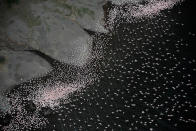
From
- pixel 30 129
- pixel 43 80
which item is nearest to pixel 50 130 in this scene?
pixel 30 129

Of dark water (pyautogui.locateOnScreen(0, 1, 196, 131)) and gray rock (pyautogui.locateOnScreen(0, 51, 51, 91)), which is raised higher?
dark water (pyautogui.locateOnScreen(0, 1, 196, 131))

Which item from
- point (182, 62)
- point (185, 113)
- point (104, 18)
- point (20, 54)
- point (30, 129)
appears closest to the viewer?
point (185, 113)

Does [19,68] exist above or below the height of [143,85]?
below

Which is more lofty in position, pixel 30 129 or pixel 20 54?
pixel 20 54

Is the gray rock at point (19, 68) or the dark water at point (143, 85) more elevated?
the dark water at point (143, 85)

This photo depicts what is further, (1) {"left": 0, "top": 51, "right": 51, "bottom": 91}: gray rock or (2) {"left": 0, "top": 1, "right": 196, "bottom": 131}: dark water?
(1) {"left": 0, "top": 51, "right": 51, "bottom": 91}: gray rock

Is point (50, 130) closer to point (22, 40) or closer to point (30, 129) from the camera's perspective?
point (30, 129)

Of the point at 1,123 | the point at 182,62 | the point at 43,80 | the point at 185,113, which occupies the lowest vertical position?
the point at 1,123

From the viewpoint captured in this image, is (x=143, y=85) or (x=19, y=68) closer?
(x=143, y=85)

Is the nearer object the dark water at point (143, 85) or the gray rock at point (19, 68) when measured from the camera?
the dark water at point (143, 85)

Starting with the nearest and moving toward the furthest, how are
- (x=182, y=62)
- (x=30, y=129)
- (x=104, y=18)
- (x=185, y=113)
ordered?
1. (x=185, y=113)
2. (x=30, y=129)
3. (x=182, y=62)
4. (x=104, y=18)

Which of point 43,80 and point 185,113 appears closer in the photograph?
point 185,113
